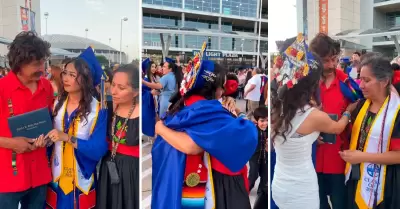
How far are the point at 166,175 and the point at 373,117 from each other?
942 mm

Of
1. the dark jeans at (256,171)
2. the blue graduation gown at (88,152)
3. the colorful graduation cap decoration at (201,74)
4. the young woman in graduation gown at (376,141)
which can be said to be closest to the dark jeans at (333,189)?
the young woman in graduation gown at (376,141)

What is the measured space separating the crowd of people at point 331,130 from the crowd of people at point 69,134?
25.9 inches

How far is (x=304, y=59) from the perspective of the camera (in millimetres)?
1085

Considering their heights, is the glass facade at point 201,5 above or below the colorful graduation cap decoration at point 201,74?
above

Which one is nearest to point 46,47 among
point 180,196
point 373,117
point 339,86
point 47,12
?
point 47,12

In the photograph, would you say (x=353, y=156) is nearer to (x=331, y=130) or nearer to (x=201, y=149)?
(x=331, y=130)

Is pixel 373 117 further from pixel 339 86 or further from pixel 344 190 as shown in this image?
pixel 344 190

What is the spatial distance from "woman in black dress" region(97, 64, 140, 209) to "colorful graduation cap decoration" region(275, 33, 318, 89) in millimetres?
671

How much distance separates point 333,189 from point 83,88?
1350mm

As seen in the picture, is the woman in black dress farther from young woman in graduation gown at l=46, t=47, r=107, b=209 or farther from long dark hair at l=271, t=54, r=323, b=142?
long dark hair at l=271, t=54, r=323, b=142

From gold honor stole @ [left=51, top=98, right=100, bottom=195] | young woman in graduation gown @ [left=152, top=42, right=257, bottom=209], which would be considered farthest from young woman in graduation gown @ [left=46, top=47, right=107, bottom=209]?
young woman in graduation gown @ [left=152, top=42, right=257, bottom=209]

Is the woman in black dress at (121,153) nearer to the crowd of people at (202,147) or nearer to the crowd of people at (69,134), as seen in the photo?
the crowd of people at (69,134)

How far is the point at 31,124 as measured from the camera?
134 cm

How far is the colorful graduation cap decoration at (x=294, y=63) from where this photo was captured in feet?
3.38
